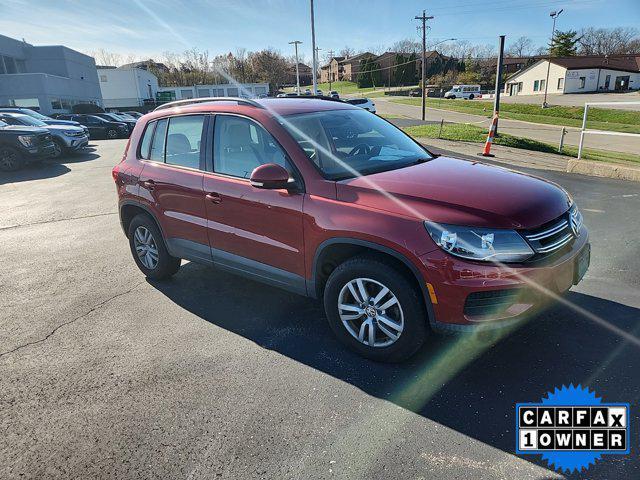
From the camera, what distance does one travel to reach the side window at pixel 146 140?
4.60m

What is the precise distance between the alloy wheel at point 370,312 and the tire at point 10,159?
14062 millimetres

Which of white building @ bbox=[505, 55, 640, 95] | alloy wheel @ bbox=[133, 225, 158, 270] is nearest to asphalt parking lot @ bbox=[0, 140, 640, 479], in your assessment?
alloy wheel @ bbox=[133, 225, 158, 270]

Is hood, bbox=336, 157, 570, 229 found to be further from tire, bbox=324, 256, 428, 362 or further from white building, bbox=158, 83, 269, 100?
white building, bbox=158, 83, 269, 100

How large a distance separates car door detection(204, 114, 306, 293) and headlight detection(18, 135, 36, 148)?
1238 cm

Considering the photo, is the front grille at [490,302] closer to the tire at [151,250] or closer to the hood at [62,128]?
the tire at [151,250]

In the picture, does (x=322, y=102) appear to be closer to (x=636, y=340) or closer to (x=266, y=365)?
(x=266, y=365)

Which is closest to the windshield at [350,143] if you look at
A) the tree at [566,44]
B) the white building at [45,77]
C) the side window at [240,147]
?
the side window at [240,147]

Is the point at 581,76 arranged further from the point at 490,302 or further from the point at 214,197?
the point at 490,302

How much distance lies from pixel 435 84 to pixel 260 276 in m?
96.6

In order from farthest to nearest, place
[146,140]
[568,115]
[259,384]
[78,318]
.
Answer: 1. [568,115]
2. [146,140]
3. [78,318]
4. [259,384]

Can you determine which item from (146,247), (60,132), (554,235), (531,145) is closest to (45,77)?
(60,132)

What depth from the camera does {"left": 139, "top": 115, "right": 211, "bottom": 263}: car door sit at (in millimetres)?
3992

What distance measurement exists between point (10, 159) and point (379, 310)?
14525 millimetres

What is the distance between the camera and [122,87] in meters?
64.8
